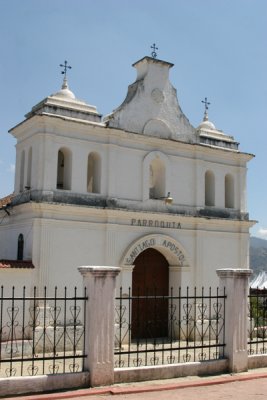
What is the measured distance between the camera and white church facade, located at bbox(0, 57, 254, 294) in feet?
50.5

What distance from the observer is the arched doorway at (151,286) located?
1719cm

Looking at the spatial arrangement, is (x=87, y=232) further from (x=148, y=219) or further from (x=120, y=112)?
(x=120, y=112)

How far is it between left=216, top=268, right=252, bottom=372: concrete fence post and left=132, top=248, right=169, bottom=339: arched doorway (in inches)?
238

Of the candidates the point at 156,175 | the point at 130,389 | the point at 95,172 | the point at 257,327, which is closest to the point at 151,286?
the point at 156,175

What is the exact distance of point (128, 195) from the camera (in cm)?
1688

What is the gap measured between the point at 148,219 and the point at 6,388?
364 inches

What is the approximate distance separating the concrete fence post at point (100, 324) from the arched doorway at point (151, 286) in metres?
7.29

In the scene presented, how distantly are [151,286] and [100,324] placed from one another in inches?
320

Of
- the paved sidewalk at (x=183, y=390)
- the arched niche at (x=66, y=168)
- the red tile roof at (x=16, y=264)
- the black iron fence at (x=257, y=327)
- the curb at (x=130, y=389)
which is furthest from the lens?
the arched niche at (x=66, y=168)

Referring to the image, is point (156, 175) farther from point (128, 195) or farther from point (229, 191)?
point (229, 191)

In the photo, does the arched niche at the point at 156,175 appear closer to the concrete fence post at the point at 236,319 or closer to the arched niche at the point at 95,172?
the arched niche at the point at 95,172

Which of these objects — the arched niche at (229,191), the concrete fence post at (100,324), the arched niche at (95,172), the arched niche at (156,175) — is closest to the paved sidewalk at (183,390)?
the concrete fence post at (100,324)

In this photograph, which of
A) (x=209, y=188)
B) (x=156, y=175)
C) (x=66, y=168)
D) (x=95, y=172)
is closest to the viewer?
(x=66, y=168)

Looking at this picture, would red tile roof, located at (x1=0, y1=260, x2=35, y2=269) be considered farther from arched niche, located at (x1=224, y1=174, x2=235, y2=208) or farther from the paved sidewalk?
arched niche, located at (x1=224, y1=174, x2=235, y2=208)
